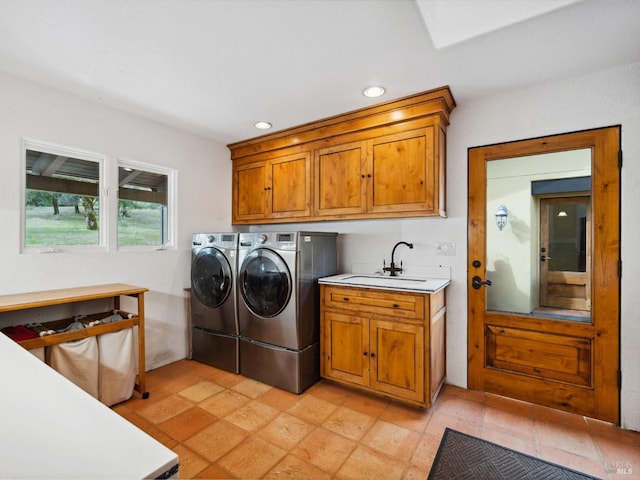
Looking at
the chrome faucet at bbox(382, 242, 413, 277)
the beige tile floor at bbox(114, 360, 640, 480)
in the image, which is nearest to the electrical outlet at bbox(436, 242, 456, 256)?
the chrome faucet at bbox(382, 242, 413, 277)

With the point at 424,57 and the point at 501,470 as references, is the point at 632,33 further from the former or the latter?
the point at 501,470

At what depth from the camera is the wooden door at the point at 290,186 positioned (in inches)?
121

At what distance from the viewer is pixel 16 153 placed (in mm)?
2191

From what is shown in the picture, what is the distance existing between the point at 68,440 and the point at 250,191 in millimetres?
3094

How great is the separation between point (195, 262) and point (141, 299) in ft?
2.51

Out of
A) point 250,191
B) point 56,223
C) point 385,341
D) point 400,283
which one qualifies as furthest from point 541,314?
point 56,223

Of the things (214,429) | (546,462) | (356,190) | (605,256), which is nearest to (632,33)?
(605,256)

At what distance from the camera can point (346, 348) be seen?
99.4 inches

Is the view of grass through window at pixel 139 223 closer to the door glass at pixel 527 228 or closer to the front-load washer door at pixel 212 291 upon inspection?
the front-load washer door at pixel 212 291

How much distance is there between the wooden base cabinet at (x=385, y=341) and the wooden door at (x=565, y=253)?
79 centimetres

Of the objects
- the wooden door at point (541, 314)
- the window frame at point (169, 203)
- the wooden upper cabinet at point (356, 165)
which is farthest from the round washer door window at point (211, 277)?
the wooden door at point (541, 314)

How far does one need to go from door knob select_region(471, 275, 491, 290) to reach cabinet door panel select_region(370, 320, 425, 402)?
0.69 meters

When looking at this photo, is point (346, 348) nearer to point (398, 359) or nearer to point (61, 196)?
point (398, 359)

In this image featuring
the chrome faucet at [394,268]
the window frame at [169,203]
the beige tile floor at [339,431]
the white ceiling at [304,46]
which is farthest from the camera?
the window frame at [169,203]
